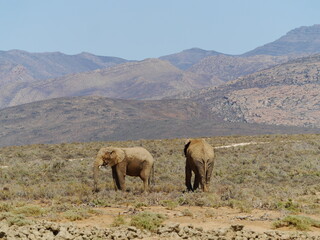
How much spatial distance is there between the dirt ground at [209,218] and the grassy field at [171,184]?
0.42m

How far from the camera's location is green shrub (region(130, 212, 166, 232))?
12.9m

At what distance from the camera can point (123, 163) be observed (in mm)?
19766

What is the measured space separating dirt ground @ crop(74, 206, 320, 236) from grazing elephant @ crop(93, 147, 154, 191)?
3.27 meters

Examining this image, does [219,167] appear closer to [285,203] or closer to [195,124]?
[285,203]

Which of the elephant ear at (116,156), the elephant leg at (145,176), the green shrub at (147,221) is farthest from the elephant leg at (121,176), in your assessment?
the green shrub at (147,221)

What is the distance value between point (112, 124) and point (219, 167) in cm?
15855

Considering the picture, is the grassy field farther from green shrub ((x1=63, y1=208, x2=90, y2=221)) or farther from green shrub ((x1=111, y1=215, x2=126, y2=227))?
green shrub ((x1=111, y1=215, x2=126, y2=227))

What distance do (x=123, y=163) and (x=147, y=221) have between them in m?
6.78

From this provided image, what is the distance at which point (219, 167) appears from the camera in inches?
1241

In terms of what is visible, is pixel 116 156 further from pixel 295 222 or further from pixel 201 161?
pixel 295 222

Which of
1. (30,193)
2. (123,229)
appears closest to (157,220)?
(123,229)

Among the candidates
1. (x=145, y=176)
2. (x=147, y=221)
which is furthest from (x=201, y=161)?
(x=147, y=221)

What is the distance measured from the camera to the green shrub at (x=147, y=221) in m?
12.9

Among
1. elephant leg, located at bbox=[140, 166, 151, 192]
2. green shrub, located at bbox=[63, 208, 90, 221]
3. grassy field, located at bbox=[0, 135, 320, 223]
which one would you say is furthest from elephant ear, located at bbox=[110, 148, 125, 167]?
green shrub, located at bbox=[63, 208, 90, 221]
